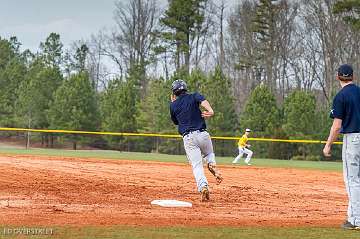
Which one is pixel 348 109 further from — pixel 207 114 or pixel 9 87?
pixel 9 87

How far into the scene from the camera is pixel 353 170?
7.66 m

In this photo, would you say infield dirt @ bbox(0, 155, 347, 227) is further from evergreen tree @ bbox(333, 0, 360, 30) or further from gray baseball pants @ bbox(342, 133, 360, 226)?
evergreen tree @ bbox(333, 0, 360, 30)

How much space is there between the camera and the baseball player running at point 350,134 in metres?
7.62

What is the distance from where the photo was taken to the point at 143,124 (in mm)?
51094

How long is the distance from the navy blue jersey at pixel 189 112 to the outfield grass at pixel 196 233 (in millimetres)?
3483

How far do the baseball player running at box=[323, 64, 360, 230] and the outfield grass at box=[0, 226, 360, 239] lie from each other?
0.42 meters

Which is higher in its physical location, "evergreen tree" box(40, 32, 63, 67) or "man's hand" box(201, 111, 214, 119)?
"evergreen tree" box(40, 32, 63, 67)

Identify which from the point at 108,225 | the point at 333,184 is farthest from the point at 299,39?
the point at 108,225

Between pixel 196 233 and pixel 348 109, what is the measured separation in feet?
8.56

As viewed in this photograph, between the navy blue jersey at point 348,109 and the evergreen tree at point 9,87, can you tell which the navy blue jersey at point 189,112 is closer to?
the navy blue jersey at point 348,109

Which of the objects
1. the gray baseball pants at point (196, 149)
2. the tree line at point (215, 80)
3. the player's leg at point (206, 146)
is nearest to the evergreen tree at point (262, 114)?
the tree line at point (215, 80)

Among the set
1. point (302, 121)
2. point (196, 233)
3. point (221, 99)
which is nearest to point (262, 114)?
point (302, 121)

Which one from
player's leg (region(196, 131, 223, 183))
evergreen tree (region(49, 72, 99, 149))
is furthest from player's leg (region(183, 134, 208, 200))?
evergreen tree (region(49, 72, 99, 149))

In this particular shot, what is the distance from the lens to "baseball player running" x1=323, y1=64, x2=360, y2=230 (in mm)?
7621
